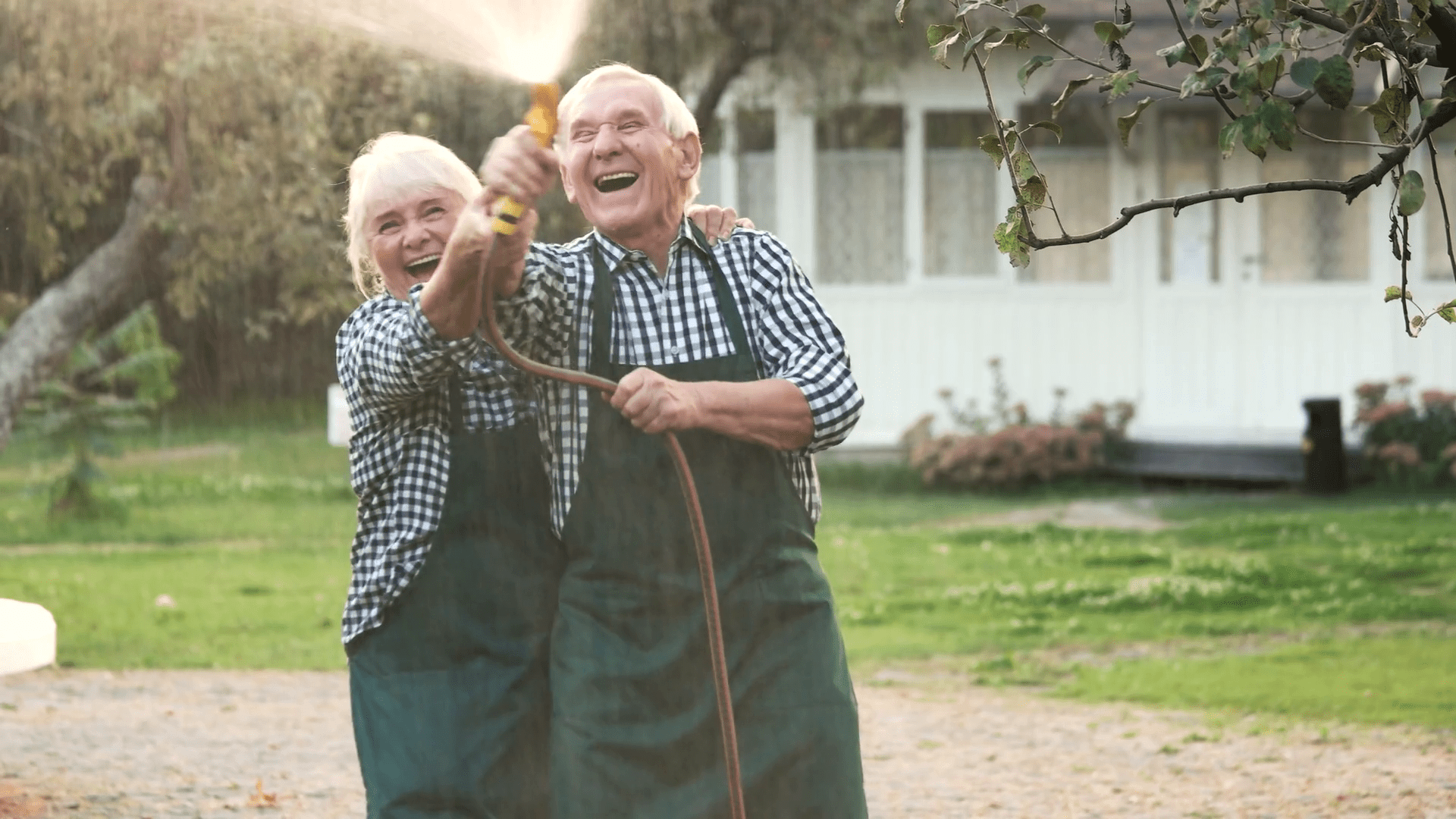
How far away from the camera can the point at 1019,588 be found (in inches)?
400

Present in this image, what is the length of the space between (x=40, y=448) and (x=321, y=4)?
1335 centimetres

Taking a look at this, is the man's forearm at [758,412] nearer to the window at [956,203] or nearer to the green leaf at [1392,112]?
the green leaf at [1392,112]

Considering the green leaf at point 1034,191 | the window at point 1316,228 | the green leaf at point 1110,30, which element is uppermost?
the window at point 1316,228

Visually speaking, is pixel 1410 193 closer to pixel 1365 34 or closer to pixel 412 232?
pixel 1365 34

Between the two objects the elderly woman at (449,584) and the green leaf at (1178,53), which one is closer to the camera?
the green leaf at (1178,53)

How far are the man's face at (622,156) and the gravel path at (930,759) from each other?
10.7 feet

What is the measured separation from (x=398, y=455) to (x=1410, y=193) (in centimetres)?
172

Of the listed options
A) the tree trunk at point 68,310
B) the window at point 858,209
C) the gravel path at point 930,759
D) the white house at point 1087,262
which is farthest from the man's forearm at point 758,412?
the window at point 858,209

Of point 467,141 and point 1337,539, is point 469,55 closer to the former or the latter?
point 1337,539

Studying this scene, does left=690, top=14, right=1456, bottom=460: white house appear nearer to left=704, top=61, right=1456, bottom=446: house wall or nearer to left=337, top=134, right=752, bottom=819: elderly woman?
left=704, top=61, right=1456, bottom=446: house wall

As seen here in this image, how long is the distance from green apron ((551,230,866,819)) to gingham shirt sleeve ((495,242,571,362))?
0.21 ft

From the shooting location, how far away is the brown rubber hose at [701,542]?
9.52ft

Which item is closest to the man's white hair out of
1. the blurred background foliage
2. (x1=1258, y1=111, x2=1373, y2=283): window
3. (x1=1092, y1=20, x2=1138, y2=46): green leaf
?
(x1=1092, y1=20, x2=1138, y2=46): green leaf

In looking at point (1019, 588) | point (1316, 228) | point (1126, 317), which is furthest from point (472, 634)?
point (1316, 228)
